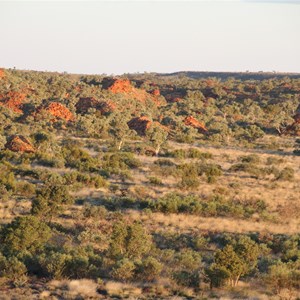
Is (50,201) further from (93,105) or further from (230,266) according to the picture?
(93,105)

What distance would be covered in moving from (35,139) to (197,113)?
112ft

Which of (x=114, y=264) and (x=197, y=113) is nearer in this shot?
(x=114, y=264)

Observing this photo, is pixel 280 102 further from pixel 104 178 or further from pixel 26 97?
pixel 104 178

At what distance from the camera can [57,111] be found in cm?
5491

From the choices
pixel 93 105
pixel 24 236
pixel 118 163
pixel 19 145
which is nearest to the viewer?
pixel 24 236

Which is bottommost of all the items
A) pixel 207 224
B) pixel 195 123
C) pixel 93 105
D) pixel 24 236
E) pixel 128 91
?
pixel 207 224

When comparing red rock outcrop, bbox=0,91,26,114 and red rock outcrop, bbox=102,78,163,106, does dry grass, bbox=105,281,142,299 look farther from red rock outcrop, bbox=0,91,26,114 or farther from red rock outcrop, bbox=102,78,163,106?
red rock outcrop, bbox=102,78,163,106

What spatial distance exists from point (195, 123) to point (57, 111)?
16695mm

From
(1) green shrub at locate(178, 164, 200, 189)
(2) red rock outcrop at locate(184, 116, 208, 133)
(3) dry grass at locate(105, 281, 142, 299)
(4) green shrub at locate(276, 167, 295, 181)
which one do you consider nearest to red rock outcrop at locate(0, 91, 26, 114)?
(2) red rock outcrop at locate(184, 116, 208, 133)

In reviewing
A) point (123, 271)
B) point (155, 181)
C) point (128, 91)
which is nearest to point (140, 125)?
point (155, 181)


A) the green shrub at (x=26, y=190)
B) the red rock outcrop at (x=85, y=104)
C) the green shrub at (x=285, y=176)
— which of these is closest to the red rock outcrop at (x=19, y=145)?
the green shrub at (x=26, y=190)

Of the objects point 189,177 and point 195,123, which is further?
point 195,123

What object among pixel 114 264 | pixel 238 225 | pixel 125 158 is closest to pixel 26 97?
pixel 125 158

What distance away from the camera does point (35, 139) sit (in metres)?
38.3
